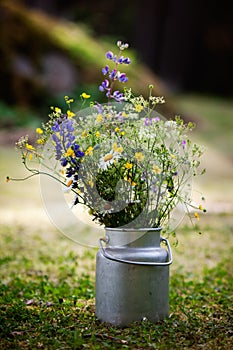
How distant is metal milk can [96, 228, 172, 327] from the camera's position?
299cm

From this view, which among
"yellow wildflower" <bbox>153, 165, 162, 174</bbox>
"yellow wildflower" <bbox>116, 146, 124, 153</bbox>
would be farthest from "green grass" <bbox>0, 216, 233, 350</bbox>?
"yellow wildflower" <bbox>116, 146, 124, 153</bbox>

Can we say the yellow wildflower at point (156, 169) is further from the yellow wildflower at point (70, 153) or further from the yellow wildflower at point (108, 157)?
the yellow wildflower at point (70, 153)

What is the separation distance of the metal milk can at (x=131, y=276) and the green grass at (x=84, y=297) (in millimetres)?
77

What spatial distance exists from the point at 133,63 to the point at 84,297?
9.54 m

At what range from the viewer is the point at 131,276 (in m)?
2.99

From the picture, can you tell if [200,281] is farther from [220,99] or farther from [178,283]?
[220,99]

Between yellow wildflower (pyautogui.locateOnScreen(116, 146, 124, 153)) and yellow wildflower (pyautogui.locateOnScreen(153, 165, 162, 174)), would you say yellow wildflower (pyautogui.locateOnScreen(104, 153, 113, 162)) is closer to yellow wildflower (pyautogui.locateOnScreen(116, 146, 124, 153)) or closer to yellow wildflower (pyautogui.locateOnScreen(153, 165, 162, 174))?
yellow wildflower (pyautogui.locateOnScreen(116, 146, 124, 153))

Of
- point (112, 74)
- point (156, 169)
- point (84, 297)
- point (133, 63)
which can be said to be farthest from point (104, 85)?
point (133, 63)

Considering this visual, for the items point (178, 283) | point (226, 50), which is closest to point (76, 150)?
point (178, 283)

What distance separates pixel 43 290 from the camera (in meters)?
3.87

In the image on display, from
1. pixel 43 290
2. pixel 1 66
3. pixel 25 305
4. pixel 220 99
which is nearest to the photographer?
pixel 25 305

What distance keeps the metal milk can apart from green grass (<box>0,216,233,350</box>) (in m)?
0.08

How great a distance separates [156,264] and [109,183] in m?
0.48

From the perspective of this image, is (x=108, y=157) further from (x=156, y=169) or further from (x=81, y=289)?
(x=81, y=289)
